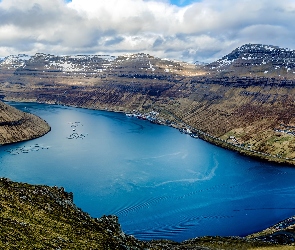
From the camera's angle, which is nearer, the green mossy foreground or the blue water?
the green mossy foreground

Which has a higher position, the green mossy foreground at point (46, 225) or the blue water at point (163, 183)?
the green mossy foreground at point (46, 225)

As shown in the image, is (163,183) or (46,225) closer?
(46,225)

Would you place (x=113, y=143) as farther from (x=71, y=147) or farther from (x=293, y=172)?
(x=293, y=172)

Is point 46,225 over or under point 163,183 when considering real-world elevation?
over

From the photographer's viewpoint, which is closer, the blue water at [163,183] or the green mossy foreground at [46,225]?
the green mossy foreground at [46,225]

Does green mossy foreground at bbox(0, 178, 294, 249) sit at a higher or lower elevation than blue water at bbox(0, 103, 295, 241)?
higher
